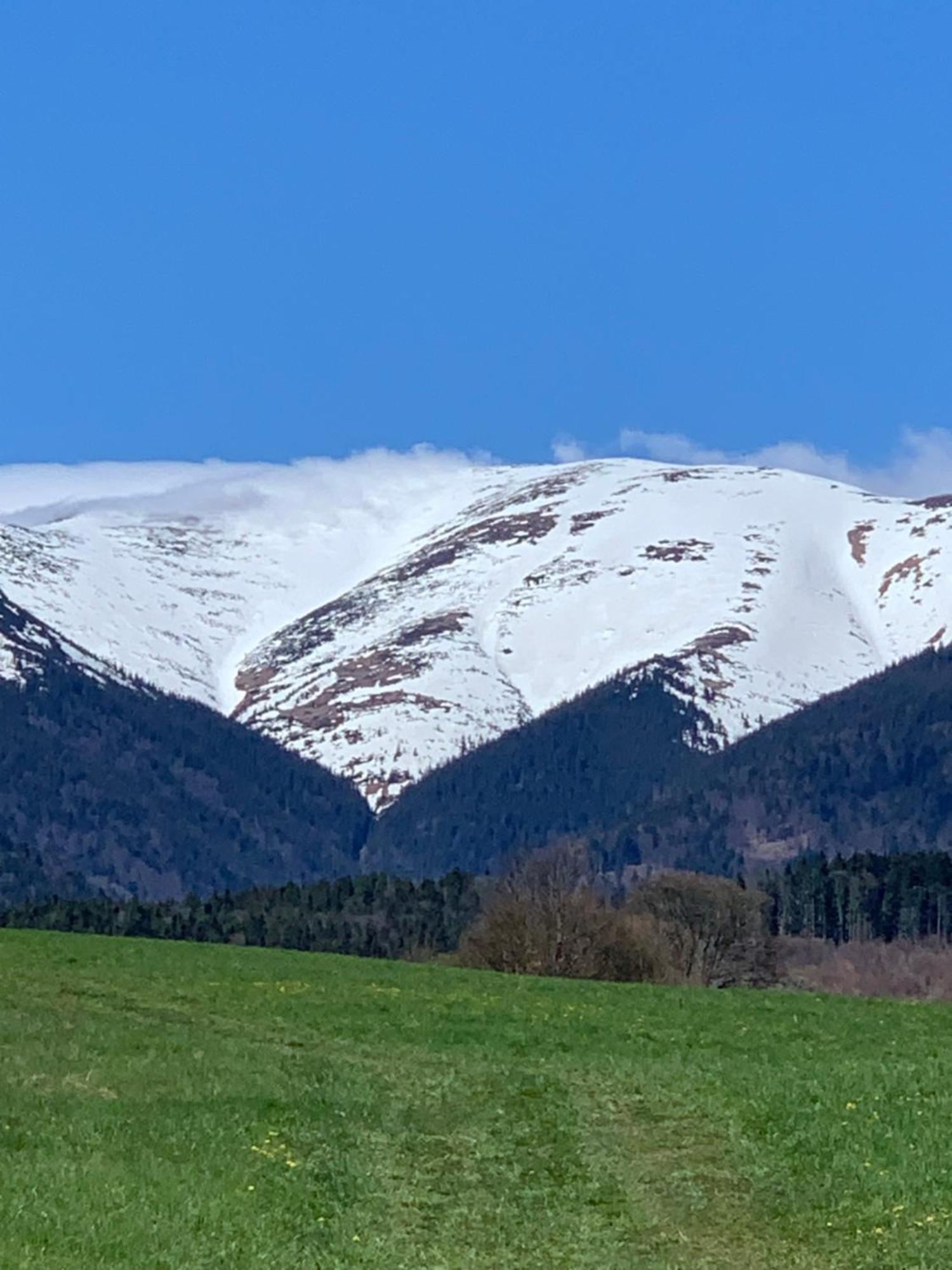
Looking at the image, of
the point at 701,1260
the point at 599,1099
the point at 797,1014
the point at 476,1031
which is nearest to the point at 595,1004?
the point at 797,1014

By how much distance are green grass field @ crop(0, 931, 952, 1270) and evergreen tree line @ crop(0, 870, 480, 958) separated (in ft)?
319

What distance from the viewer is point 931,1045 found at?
153 ft

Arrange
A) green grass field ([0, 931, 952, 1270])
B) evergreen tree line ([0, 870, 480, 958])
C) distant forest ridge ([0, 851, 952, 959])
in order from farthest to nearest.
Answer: distant forest ridge ([0, 851, 952, 959]), evergreen tree line ([0, 870, 480, 958]), green grass field ([0, 931, 952, 1270])

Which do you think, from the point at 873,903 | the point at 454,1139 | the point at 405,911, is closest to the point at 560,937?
the point at 454,1139

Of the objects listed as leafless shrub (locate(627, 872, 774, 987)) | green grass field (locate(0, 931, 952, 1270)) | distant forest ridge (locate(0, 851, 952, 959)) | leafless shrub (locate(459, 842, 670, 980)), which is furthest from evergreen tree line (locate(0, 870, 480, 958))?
green grass field (locate(0, 931, 952, 1270))

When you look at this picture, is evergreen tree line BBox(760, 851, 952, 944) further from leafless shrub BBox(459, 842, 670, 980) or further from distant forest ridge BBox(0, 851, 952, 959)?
leafless shrub BBox(459, 842, 670, 980)

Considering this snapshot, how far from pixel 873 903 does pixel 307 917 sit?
50.1 m

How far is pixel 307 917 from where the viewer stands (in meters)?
168

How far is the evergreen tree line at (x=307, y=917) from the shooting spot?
154m

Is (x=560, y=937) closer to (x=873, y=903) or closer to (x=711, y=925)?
(x=711, y=925)

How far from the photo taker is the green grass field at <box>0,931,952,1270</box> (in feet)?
75.9

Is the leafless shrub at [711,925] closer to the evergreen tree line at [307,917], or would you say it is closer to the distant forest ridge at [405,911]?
the distant forest ridge at [405,911]

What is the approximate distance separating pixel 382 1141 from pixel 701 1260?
24.7ft

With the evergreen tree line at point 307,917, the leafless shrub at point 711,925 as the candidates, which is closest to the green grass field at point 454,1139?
the leafless shrub at point 711,925
